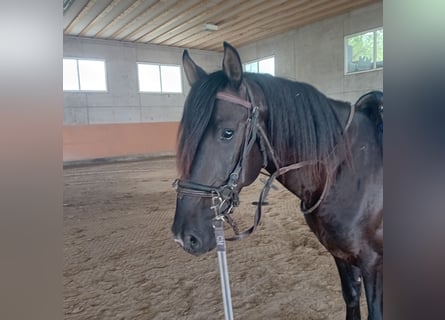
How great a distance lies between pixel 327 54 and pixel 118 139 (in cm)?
404

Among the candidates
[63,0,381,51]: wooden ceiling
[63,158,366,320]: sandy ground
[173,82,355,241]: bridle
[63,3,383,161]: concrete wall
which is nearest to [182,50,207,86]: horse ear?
→ [173,82,355,241]: bridle

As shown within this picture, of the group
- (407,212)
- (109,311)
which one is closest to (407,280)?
(407,212)

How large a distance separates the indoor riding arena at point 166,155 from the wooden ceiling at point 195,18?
0.02m

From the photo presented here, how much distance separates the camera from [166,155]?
21.2ft

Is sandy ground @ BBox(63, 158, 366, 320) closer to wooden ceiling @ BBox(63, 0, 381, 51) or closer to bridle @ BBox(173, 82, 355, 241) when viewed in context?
bridle @ BBox(173, 82, 355, 241)

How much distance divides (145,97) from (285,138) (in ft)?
18.9

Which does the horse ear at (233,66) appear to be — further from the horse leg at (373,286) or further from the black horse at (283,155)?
the horse leg at (373,286)

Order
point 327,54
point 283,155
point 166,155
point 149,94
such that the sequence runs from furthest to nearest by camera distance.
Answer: point 166,155, point 149,94, point 327,54, point 283,155

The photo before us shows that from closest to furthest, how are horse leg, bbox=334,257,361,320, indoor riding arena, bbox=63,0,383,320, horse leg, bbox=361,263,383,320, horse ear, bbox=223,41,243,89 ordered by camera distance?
horse ear, bbox=223,41,243,89 < horse leg, bbox=361,263,383,320 < horse leg, bbox=334,257,361,320 < indoor riding arena, bbox=63,0,383,320

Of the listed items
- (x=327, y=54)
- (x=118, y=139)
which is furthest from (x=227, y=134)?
(x=118, y=139)

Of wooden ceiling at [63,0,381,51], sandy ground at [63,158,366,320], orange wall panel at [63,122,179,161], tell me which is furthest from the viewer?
orange wall panel at [63,122,179,161]

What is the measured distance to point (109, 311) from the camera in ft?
4.61

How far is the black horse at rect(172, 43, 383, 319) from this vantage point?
0.73 metres

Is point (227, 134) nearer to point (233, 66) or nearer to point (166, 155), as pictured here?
point (233, 66)
